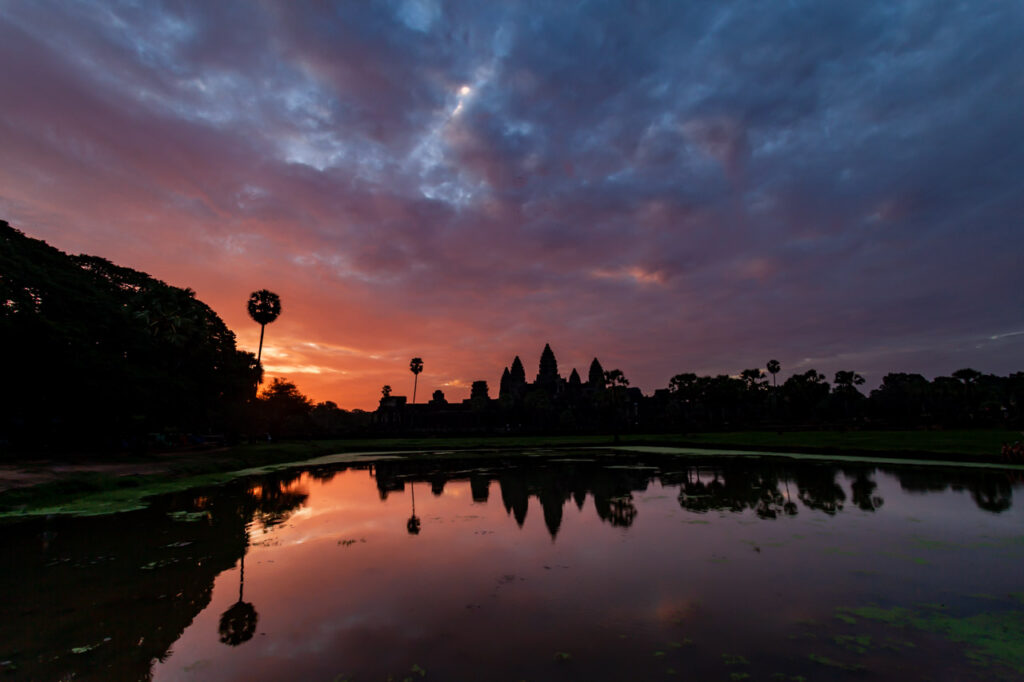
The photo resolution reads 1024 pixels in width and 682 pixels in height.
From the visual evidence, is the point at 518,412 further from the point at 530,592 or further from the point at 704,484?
the point at 530,592

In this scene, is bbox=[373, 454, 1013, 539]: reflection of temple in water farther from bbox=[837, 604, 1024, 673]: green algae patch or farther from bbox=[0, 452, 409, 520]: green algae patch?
bbox=[0, 452, 409, 520]: green algae patch

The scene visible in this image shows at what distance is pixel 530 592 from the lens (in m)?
7.74

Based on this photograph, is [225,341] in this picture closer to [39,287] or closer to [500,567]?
[39,287]

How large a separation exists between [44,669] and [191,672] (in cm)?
175

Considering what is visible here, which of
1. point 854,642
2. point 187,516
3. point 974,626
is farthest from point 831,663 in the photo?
point 187,516

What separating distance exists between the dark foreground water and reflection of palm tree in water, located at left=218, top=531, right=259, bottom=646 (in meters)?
0.04

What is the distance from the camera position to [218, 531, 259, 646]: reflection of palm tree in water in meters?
6.21

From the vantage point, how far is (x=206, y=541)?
11.3 meters

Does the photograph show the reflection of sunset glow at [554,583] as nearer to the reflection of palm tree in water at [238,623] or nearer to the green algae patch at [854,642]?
the reflection of palm tree in water at [238,623]

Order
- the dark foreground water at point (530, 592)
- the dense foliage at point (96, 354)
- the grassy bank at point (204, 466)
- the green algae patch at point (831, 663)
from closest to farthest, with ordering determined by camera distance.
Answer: the green algae patch at point (831, 663) → the dark foreground water at point (530, 592) → the grassy bank at point (204, 466) → the dense foliage at point (96, 354)

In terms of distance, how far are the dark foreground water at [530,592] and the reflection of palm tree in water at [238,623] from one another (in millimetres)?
37

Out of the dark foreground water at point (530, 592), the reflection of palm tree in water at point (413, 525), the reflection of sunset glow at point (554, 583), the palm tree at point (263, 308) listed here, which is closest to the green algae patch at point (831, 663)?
the dark foreground water at point (530, 592)

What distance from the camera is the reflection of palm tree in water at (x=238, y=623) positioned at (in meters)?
6.21

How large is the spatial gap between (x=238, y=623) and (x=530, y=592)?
14.8ft
